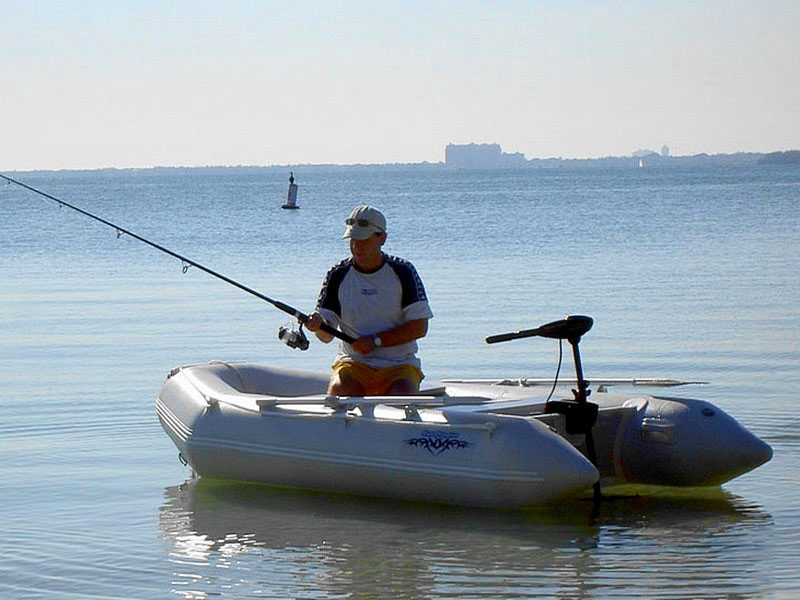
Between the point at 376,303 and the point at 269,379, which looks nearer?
the point at 376,303

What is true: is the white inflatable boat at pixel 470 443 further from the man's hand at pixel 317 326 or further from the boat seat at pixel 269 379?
the boat seat at pixel 269 379

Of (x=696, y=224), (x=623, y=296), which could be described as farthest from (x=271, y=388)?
(x=696, y=224)

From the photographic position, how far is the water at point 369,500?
20.5 feet

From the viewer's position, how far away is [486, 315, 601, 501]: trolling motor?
6945mm

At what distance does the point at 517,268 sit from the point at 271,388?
13843mm

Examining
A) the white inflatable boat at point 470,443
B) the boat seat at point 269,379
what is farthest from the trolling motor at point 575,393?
the boat seat at point 269,379

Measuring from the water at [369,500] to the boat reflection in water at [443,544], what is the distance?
0.02 meters

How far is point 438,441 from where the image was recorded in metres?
6.93

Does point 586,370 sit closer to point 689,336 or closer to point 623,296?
point 689,336

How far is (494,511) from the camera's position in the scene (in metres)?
7.17

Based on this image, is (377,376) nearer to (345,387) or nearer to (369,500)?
(345,387)

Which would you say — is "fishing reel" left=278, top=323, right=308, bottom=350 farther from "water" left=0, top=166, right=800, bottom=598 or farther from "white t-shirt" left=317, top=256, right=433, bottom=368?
"water" left=0, top=166, right=800, bottom=598

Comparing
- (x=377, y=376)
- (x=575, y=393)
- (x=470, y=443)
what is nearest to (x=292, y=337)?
(x=377, y=376)

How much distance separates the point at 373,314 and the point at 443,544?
4.78 ft
